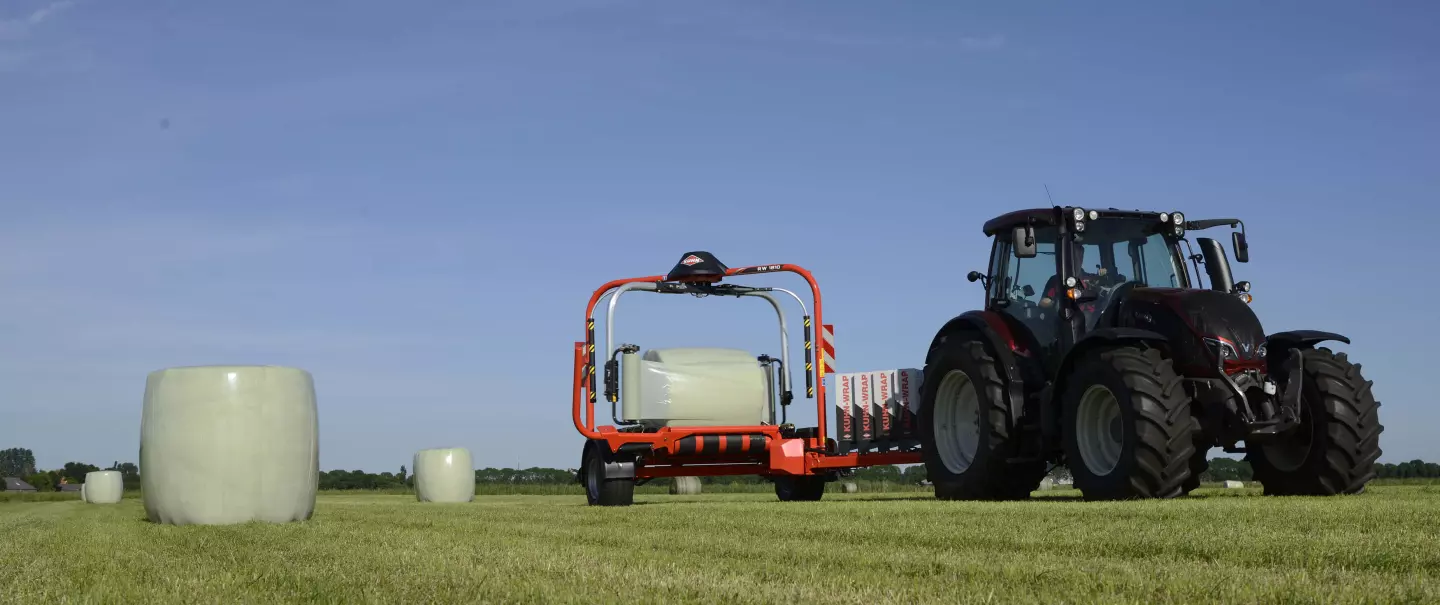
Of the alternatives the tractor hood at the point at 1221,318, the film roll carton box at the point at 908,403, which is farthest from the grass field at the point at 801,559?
the film roll carton box at the point at 908,403

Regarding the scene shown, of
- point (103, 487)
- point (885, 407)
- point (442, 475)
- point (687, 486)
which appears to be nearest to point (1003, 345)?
point (885, 407)

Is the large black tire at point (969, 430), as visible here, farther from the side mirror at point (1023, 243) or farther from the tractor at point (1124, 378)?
the side mirror at point (1023, 243)

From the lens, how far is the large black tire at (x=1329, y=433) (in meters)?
10.9

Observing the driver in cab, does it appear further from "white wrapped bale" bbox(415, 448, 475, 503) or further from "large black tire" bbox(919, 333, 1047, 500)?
"white wrapped bale" bbox(415, 448, 475, 503)

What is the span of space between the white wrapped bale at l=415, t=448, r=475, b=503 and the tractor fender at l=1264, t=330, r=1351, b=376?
17698 millimetres

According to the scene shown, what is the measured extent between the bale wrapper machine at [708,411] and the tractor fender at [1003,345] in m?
1.84

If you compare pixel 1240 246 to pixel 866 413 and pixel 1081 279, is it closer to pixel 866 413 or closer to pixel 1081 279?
pixel 1081 279

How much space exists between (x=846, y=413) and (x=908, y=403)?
2.44 feet

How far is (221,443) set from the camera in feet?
34.3

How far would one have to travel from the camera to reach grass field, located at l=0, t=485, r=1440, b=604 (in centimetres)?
440

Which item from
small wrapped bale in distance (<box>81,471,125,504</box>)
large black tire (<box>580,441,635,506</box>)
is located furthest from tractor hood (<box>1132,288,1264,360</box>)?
small wrapped bale in distance (<box>81,471,125,504</box>)

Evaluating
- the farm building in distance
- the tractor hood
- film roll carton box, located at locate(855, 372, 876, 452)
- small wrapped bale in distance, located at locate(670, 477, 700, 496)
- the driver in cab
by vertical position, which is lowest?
small wrapped bale in distance, located at locate(670, 477, 700, 496)

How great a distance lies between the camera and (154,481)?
10609 millimetres

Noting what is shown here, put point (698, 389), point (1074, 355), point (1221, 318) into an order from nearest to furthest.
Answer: point (1221, 318), point (1074, 355), point (698, 389)
